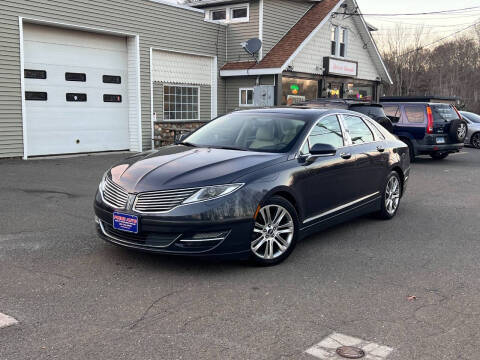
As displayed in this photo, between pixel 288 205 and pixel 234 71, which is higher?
pixel 234 71

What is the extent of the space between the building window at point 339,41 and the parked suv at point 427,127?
8.24 m

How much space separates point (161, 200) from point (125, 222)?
1.34 ft

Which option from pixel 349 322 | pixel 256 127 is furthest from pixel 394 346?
pixel 256 127

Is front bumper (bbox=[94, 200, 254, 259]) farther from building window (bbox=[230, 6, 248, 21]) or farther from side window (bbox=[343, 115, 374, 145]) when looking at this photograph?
building window (bbox=[230, 6, 248, 21])

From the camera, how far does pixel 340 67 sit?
22203 millimetres

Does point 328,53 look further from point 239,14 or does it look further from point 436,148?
point 436,148

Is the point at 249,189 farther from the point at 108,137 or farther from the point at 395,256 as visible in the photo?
the point at 108,137

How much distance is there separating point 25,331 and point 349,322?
2.30 m

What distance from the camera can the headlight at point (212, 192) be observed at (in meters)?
4.66

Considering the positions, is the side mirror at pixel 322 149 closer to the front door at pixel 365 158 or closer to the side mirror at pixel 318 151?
the side mirror at pixel 318 151

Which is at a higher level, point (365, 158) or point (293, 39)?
point (293, 39)

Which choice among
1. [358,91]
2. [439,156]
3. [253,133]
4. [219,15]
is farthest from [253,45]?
[253,133]

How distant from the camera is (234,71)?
19172mm

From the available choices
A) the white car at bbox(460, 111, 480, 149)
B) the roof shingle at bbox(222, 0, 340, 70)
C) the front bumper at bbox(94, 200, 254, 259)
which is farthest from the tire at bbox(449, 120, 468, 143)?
the front bumper at bbox(94, 200, 254, 259)
